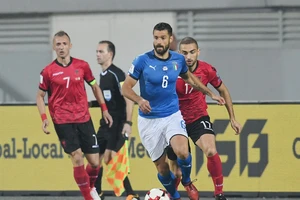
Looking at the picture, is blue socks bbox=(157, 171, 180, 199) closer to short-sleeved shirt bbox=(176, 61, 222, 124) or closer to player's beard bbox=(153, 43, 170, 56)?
short-sleeved shirt bbox=(176, 61, 222, 124)

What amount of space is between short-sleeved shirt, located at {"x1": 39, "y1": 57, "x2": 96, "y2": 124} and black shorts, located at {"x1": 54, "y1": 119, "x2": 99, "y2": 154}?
8 centimetres

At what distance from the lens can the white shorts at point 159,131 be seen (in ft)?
38.5

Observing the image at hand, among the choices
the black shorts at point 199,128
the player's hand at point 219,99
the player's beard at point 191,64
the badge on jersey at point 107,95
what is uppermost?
the player's beard at point 191,64

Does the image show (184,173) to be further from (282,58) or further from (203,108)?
(282,58)

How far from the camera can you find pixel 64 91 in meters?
12.4

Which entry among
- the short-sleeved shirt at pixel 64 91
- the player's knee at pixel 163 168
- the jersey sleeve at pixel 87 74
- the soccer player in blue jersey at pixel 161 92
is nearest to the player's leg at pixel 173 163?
the player's knee at pixel 163 168

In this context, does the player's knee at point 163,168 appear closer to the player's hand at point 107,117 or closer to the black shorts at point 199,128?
the black shorts at point 199,128

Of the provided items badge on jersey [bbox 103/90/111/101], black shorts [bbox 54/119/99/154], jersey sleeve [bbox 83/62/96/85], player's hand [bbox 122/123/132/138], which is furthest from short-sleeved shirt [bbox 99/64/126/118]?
black shorts [bbox 54/119/99/154]

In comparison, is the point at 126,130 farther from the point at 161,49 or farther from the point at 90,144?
the point at 161,49

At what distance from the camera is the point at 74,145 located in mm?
12398

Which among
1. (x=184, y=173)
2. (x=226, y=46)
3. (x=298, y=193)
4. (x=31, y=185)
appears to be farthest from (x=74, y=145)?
(x=226, y=46)

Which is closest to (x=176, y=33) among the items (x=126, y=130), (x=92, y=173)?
(x=126, y=130)

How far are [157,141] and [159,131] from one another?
150 mm

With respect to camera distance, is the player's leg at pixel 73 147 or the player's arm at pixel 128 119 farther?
the player's arm at pixel 128 119
